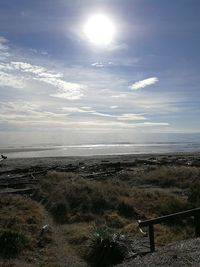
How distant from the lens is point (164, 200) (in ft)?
69.5

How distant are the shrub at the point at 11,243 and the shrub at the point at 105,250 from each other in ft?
7.32

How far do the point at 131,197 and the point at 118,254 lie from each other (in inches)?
397

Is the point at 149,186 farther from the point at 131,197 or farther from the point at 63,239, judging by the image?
the point at 63,239

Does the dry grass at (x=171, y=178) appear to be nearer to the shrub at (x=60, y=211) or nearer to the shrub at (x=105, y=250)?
the shrub at (x=60, y=211)

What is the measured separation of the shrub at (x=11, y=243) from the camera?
12727 millimetres

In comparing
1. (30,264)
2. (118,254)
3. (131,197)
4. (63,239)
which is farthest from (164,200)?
(30,264)

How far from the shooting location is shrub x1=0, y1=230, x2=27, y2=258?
12727 mm

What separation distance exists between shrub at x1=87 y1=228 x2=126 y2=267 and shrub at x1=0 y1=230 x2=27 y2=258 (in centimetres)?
223

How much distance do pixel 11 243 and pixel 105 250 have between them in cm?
300

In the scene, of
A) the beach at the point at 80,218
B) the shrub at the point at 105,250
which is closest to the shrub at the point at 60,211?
the beach at the point at 80,218

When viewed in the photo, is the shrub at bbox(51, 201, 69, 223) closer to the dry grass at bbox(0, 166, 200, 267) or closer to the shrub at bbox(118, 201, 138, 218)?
the dry grass at bbox(0, 166, 200, 267)

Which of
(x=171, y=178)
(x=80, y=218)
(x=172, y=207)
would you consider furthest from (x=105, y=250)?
(x=171, y=178)

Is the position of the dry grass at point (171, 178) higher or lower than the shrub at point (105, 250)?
higher

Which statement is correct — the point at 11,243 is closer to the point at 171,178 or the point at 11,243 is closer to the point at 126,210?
the point at 126,210
